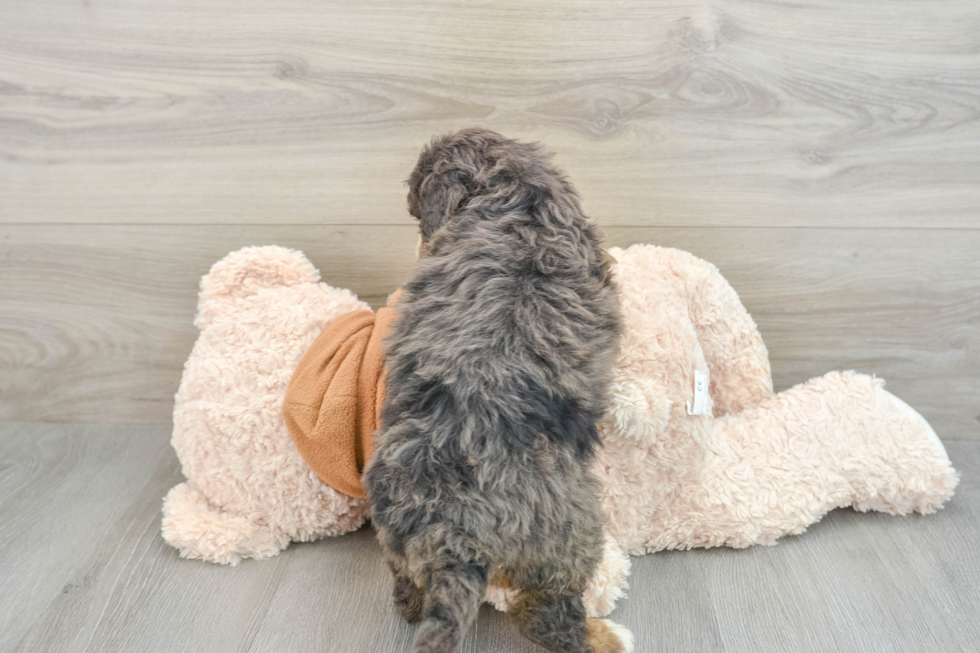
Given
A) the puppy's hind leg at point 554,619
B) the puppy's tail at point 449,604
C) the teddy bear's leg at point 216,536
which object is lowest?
the teddy bear's leg at point 216,536

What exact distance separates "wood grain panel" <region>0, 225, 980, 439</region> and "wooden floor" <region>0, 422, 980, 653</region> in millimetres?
229

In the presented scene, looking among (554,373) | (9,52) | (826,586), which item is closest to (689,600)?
(826,586)

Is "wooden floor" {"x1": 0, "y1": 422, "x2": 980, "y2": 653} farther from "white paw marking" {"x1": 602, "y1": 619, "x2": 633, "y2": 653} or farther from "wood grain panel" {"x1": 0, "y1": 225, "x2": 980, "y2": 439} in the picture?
"wood grain panel" {"x1": 0, "y1": 225, "x2": 980, "y2": 439}

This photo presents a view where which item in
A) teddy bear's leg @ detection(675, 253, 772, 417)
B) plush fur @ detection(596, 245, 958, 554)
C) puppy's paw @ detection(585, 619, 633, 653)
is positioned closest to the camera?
puppy's paw @ detection(585, 619, 633, 653)

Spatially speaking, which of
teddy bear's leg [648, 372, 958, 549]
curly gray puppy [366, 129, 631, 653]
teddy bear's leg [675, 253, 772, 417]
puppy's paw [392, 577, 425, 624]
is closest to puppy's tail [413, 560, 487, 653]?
curly gray puppy [366, 129, 631, 653]

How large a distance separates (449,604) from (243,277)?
0.58m

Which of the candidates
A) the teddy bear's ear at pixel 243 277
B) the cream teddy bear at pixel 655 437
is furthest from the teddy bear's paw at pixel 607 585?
the teddy bear's ear at pixel 243 277

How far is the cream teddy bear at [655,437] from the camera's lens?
0.86 metres

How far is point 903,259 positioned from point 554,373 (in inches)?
27.8

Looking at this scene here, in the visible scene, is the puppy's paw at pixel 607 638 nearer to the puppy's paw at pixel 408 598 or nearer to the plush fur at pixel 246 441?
the puppy's paw at pixel 408 598

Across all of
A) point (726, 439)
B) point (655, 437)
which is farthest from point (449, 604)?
point (726, 439)

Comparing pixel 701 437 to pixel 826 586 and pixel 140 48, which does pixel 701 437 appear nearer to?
pixel 826 586

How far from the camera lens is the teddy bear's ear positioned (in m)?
0.97

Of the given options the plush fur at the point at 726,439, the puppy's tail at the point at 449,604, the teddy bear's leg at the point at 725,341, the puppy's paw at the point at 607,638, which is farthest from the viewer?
the teddy bear's leg at the point at 725,341
